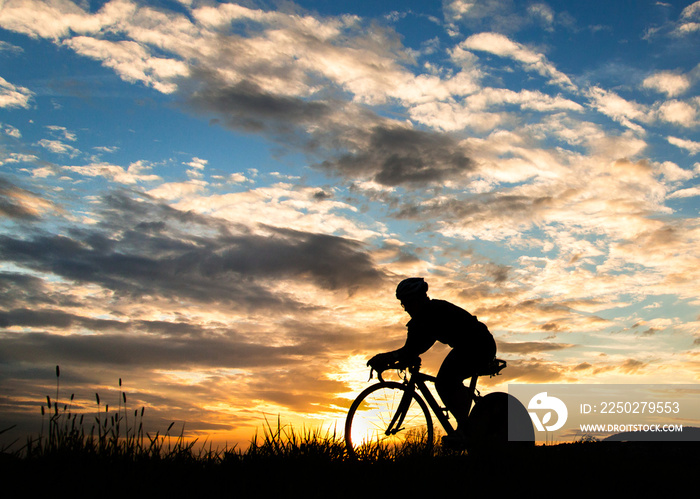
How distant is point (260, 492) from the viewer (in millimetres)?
4480

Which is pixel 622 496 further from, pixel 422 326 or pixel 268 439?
pixel 268 439

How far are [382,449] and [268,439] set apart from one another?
1428 millimetres

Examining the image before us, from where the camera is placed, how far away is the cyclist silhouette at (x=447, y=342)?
23.5ft

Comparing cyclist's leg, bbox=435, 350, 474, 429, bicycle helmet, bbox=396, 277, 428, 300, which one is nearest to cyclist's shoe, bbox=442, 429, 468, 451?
cyclist's leg, bbox=435, 350, 474, 429

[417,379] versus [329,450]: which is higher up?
[417,379]

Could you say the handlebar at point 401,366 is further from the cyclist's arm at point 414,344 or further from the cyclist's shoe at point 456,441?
the cyclist's shoe at point 456,441

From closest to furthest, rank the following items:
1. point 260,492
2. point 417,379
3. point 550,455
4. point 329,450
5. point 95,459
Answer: point 260,492 < point 95,459 < point 329,450 < point 550,455 < point 417,379

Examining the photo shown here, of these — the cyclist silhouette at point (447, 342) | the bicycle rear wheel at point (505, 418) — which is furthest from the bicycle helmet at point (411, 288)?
the bicycle rear wheel at point (505, 418)

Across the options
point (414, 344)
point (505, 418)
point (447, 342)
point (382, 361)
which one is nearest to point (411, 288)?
point (414, 344)

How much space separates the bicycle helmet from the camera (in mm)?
7082

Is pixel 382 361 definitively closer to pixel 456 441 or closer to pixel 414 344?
pixel 414 344

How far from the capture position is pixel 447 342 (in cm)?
728

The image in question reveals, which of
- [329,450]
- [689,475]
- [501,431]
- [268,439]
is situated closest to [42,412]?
[268,439]

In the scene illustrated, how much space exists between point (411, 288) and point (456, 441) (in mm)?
2143
